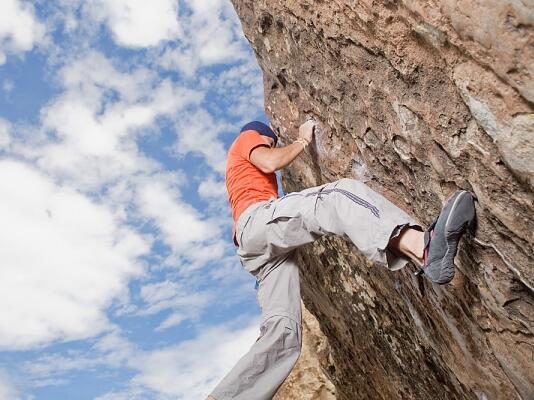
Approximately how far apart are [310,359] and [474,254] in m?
7.86

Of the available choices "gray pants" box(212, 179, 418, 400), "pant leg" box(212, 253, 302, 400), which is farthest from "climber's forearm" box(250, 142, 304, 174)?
"pant leg" box(212, 253, 302, 400)

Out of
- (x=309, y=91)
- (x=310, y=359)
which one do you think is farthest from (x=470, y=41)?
(x=310, y=359)

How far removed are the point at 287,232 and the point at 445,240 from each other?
136cm

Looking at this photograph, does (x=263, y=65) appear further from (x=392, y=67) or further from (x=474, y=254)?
(x=474, y=254)

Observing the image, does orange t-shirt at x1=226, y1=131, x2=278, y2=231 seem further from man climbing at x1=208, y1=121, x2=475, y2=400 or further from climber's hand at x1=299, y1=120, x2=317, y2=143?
climber's hand at x1=299, y1=120, x2=317, y2=143

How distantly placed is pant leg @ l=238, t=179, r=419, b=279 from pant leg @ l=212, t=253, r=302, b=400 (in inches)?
7.1

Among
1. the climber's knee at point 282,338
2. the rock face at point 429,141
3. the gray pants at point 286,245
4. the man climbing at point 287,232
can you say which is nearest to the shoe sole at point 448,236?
the man climbing at point 287,232

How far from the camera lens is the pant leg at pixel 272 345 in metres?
4.56

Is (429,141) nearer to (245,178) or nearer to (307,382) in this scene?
(245,178)

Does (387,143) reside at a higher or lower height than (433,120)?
higher

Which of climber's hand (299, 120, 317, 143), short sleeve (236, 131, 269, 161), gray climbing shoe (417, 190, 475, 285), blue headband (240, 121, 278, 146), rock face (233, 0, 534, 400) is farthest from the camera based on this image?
climber's hand (299, 120, 317, 143)

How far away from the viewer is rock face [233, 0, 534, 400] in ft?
11.2

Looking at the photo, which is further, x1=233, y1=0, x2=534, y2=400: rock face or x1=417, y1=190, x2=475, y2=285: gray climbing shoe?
x1=417, y1=190, x2=475, y2=285: gray climbing shoe

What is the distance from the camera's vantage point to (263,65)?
6797 mm
